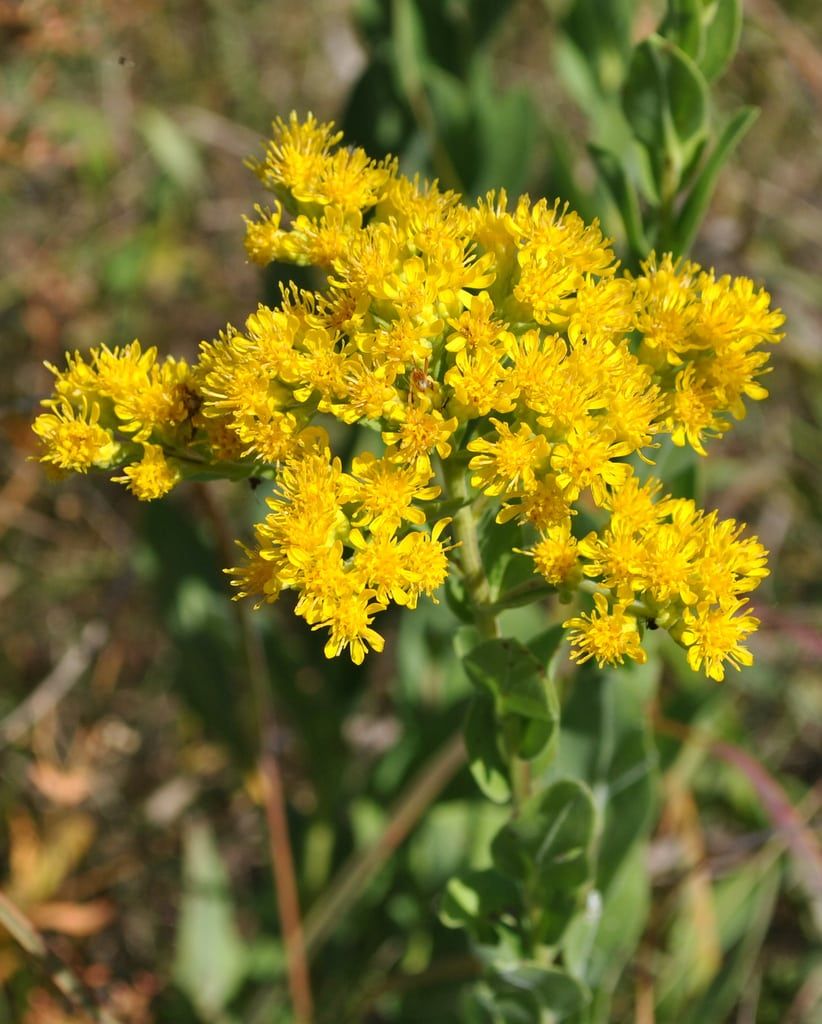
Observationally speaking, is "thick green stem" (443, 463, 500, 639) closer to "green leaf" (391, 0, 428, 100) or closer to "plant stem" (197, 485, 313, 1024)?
"plant stem" (197, 485, 313, 1024)

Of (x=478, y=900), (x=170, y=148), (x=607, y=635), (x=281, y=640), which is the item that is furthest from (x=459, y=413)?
(x=170, y=148)

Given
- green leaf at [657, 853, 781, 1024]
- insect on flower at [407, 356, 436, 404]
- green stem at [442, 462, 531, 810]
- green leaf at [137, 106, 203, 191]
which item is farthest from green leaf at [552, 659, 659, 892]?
green leaf at [137, 106, 203, 191]

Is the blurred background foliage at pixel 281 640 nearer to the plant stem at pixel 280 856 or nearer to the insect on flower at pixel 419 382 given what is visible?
the plant stem at pixel 280 856

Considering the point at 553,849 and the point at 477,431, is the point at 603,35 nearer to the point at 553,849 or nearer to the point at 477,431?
the point at 477,431

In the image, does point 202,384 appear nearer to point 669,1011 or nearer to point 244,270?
point 669,1011

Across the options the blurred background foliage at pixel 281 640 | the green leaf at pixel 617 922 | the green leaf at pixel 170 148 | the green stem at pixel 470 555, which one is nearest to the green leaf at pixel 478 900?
the green leaf at pixel 617 922
